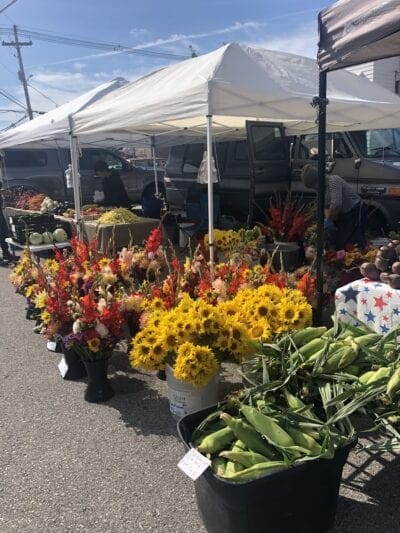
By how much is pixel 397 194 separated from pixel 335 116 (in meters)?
1.97

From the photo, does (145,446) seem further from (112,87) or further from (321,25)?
(112,87)

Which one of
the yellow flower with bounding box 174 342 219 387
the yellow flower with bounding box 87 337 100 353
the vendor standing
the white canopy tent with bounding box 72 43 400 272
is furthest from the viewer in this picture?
the vendor standing

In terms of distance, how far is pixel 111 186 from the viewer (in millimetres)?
9336

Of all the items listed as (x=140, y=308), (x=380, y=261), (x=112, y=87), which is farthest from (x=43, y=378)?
(x=112, y=87)

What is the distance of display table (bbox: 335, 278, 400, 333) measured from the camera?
3295mm

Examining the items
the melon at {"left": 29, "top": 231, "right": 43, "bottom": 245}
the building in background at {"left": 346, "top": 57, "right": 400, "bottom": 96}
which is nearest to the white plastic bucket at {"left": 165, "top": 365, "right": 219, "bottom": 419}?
the melon at {"left": 29, "top": 231, "right": 43, "bottom": 245}

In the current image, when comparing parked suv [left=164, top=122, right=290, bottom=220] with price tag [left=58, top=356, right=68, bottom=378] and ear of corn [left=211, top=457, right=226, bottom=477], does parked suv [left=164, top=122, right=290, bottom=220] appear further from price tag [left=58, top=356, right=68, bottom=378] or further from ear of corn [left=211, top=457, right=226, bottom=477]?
ear of corn [left=211, top=457, right=226, bottom=477]

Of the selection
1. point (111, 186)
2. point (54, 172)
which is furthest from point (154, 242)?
point (54, 172)

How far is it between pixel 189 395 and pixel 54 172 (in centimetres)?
1216

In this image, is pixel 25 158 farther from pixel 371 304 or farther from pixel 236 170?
pixel 371 304

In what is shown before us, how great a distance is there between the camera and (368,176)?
7.07 metres

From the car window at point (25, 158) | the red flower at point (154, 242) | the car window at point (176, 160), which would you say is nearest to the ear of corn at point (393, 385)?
the red flower at point (154, 242)

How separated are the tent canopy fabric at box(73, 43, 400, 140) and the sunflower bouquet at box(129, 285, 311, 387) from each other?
1881mm

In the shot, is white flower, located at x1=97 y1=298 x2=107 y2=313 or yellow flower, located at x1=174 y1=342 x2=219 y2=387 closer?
yellow flower, located at x1=174 y1=342 x2=219 y2=387
